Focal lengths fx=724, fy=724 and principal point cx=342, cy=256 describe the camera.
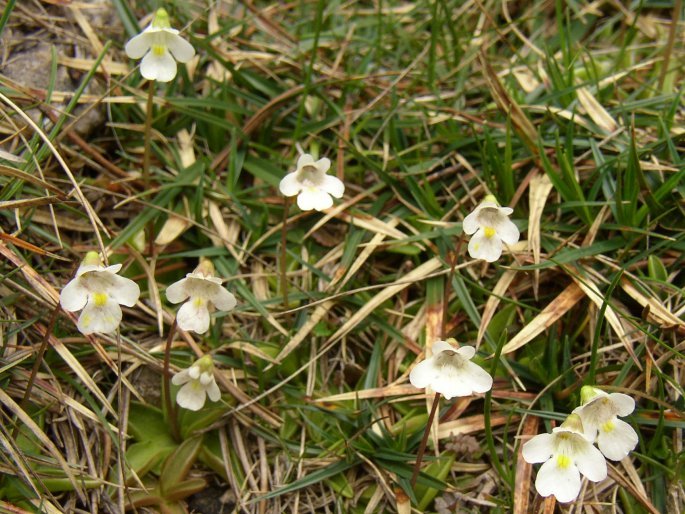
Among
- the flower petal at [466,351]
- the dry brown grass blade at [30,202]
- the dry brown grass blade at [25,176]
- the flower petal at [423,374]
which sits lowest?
the flower petal at [423,374]

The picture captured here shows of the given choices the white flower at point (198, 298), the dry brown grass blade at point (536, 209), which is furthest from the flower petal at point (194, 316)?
the dry brown grass blade at point (536, 209)

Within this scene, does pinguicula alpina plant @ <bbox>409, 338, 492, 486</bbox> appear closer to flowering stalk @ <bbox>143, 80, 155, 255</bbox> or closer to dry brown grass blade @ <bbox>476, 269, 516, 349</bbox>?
dry brown grass blade @ <bbox>476, 269, 516, 349</bbox>

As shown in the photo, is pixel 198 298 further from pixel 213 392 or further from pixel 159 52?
pixel 159 52

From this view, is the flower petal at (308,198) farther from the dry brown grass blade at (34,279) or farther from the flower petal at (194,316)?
the dry brown grass blade at (34,279)

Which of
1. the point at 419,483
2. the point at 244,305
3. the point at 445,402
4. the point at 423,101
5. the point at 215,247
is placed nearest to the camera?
the point at 419,483

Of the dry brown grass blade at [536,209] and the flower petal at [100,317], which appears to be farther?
the dry brown grass blade at [536,209]

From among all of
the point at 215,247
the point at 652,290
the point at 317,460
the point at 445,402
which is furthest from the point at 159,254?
the point at 652,290

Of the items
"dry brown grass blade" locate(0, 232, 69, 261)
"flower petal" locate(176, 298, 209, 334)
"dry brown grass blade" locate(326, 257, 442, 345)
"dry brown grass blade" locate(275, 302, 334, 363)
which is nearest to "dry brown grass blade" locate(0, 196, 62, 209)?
"dry brown grass blade" locate(0, 232, 69, 261)

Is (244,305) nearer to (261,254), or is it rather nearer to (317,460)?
(261,254)
